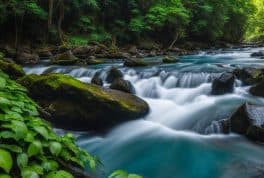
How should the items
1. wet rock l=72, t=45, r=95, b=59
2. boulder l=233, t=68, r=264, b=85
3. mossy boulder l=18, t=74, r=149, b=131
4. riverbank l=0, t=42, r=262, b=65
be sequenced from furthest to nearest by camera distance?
wet rock l=72, t=45, r=95, b=59 < riverbank l=0, t=42, r=262, b=65 < boulder l=233, t=68, r=264, b=85 < mossy boulder l=18, t=74, r=149, b=131

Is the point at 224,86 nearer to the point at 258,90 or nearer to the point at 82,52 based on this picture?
the point at 258,90

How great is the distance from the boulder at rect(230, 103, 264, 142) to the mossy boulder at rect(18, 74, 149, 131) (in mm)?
2251

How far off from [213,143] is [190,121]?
137 cm

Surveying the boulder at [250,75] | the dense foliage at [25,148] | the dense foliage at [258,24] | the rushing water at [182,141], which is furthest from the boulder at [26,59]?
the dense foliage at [258,24]

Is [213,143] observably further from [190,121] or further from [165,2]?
[165,2]

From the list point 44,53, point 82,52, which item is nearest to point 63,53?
point 82,52

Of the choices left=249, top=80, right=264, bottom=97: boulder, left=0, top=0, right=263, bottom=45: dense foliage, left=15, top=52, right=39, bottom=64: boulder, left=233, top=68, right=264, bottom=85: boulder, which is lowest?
left=15, top=52, right=39, bottom=64: boulder

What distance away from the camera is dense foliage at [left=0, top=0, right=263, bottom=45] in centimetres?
1934

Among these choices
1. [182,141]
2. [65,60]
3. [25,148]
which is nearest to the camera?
[25,148]

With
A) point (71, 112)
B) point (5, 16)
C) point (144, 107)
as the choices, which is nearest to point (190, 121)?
point (144, 107)

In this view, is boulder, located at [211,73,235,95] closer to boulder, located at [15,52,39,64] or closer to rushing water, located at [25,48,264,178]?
rushing water, located at [25,48,264,178]

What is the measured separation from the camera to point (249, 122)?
5.78 meters

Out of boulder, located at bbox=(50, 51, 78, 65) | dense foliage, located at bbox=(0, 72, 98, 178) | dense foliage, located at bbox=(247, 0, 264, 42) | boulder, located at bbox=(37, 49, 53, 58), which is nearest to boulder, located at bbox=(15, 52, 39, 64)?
boulder, located at bbox=(37, 49, 53, 58)

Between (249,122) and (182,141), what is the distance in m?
1.29
